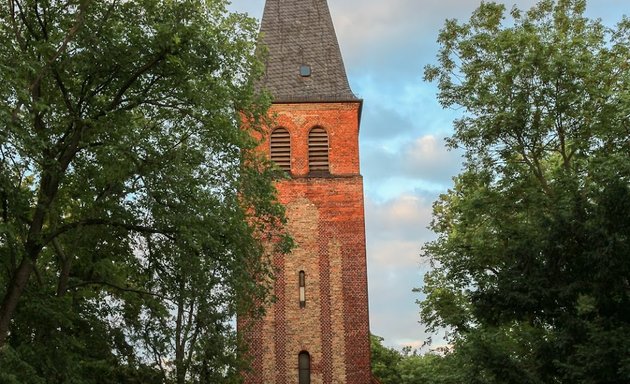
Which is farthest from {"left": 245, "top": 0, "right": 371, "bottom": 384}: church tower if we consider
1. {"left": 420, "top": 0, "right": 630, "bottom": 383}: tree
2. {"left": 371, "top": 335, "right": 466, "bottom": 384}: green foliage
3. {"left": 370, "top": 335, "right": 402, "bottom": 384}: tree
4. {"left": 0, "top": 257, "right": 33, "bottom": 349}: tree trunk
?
{"left": 370, "top": 335, "right": 402, "bottom": 384}: tree

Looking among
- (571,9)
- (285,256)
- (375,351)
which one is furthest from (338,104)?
(375,351)

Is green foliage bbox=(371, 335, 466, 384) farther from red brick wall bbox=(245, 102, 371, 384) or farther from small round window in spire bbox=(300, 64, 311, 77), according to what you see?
small round window in spire bbox=(300, 64, 311, 77)

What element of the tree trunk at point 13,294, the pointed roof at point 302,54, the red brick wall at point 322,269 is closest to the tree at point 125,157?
the tree trunk at point 13,294

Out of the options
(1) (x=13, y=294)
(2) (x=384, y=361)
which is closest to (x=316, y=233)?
(1) (x=13, y=294)

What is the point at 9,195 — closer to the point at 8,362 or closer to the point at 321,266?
the point at 8,362

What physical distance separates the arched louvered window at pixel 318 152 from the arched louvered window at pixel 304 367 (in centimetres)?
536

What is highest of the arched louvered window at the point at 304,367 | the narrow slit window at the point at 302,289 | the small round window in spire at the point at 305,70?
the small round window in spire at the point at 305,70

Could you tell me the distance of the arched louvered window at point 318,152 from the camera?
24484 mm

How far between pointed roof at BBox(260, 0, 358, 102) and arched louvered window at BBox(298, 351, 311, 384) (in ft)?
24.8

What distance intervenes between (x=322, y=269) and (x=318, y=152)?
3.56 meters

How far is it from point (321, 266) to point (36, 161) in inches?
458

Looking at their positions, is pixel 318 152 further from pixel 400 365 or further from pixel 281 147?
pixel 400 365

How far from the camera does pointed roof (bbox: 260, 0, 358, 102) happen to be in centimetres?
2539

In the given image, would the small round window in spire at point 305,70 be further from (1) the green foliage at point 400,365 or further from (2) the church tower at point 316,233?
(1) the green foliage at point 400,365
